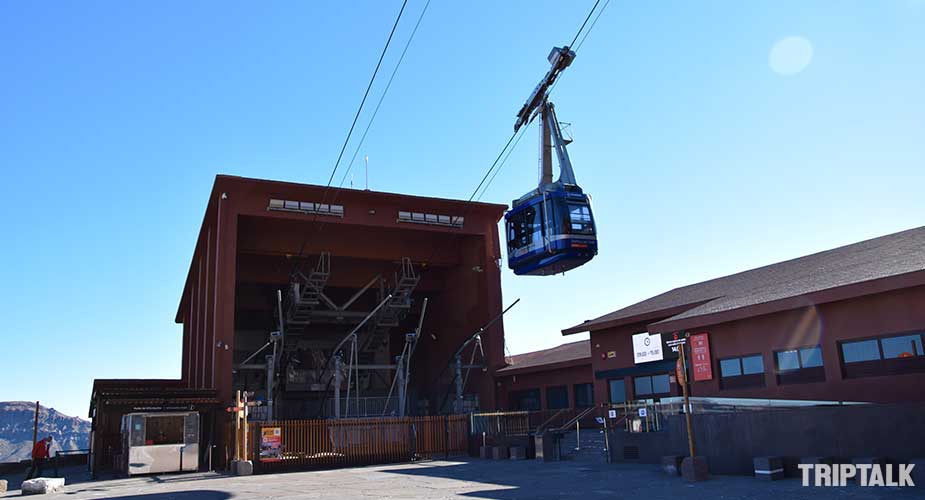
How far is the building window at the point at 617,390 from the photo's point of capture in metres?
30.3

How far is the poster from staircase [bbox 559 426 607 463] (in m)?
10.8

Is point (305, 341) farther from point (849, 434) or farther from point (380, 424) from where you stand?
point (849, 434)

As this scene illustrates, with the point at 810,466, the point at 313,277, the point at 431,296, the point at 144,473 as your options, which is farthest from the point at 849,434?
the point at 431,296

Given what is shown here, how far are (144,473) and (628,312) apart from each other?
20.5 meters

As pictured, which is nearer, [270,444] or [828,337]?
[828,337]

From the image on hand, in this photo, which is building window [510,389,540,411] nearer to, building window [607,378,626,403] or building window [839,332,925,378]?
building window [607,378,626,403]

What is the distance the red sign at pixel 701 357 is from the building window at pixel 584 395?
1244 cm

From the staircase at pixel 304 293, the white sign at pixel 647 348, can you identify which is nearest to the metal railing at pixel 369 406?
the staircase at pixel 304 293

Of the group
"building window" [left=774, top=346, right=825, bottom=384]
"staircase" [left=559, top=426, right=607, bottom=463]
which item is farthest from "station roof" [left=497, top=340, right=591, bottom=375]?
"building window" [left=774, top=346, right=825, bottom=384]

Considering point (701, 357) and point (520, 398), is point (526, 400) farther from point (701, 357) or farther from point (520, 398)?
point (701, 357)

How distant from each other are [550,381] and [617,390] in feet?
32.8

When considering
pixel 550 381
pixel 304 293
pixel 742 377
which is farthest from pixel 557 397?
pixel 742 377

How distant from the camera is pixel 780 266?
28.0 m

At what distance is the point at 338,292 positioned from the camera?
49562 mm
